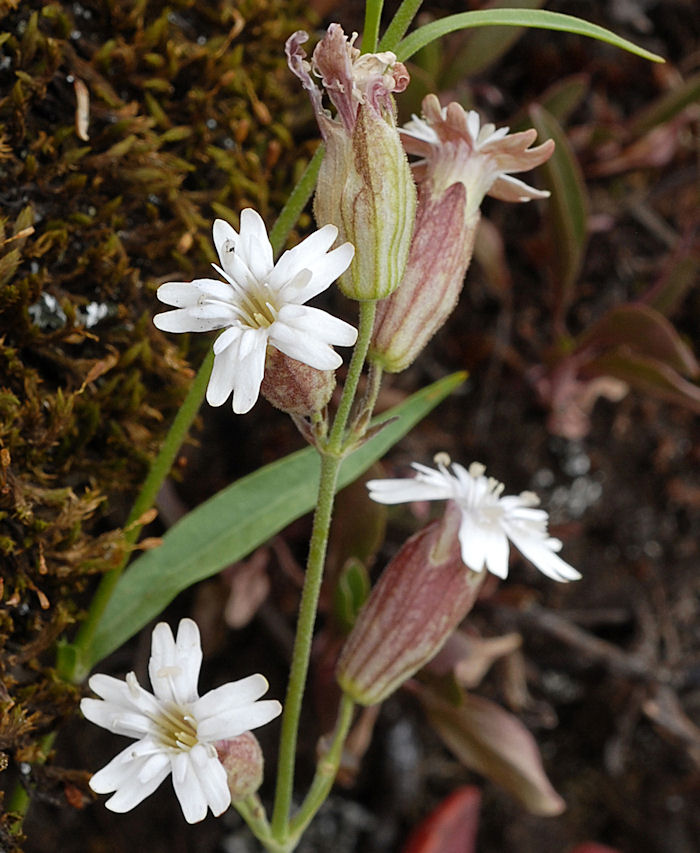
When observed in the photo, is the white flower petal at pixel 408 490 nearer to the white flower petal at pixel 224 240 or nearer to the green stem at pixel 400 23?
the white flower petal at pixel 224 240

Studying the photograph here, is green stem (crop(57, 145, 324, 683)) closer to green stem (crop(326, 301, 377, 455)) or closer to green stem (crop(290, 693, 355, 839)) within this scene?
green stem (crop(326, 301, 377, 455))

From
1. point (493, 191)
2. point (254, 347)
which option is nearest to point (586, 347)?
point (493, 191)

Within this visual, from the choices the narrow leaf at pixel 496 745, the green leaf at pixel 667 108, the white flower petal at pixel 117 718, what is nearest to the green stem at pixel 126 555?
the white flower petal at pixel 117 718

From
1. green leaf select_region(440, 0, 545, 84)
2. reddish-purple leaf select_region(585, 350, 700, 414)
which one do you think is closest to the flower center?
reddish-purple leaf select_region(585, 350, 700, 414)

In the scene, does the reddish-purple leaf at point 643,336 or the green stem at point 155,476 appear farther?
the reddish-purple leaf at point 643,336

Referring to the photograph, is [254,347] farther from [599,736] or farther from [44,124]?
[599,736]

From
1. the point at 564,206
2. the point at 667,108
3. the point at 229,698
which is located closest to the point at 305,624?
the point at 229,698

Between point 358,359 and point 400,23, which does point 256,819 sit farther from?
point 400,23
